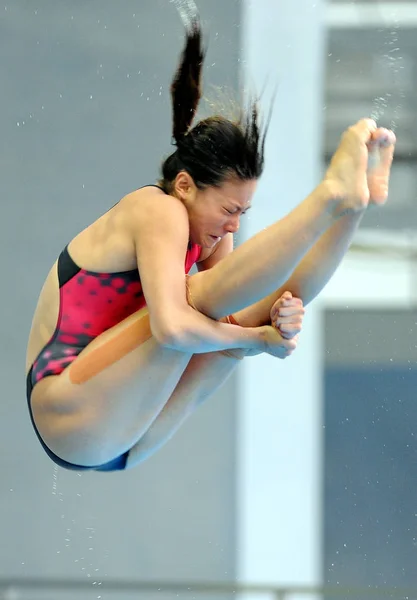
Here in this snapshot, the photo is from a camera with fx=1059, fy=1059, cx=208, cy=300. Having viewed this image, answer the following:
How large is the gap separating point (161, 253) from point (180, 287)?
6cm

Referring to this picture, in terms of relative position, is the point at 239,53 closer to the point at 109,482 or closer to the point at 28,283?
the point at 28,283

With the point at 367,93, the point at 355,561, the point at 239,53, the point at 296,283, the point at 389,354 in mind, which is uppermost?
the point at 296,283

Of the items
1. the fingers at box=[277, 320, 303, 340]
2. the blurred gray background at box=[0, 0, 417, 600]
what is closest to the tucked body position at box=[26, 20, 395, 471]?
the fingers at box=[277, 320, 303, 340]

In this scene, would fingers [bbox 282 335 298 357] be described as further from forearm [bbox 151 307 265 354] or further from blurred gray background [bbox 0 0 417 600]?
blurred gray background [bbox 0 0 417 600]

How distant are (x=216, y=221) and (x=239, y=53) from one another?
210 cm

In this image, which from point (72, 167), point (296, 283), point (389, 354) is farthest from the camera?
point (389, 354)

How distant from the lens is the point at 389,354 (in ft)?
14.3

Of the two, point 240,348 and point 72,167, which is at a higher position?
point 240,348

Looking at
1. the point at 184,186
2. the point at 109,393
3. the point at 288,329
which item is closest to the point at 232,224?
the point at 184,186

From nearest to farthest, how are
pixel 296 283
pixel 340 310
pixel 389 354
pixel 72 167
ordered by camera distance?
pixel 296 283
pixel 72 167
pixel 340 310
pixel 389 354

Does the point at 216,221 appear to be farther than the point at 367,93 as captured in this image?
No

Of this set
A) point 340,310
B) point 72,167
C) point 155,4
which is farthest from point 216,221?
point 340,310

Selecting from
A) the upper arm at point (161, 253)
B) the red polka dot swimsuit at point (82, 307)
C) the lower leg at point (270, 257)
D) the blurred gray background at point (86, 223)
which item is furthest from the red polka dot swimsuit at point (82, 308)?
the blurred gray background at point (86, 223)

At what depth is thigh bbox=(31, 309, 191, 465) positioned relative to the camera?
1.64 meters
